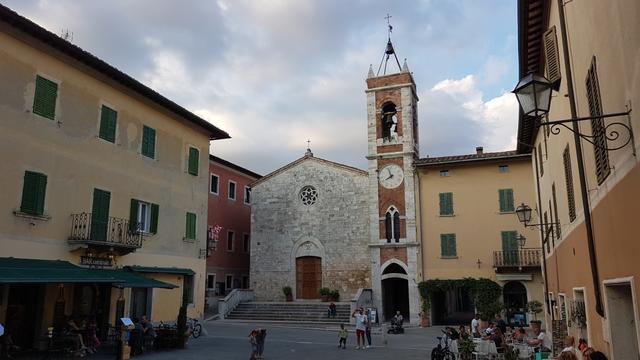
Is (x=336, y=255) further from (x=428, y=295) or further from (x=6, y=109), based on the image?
(x=6, y=109)

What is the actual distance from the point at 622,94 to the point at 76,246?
50.8 feet

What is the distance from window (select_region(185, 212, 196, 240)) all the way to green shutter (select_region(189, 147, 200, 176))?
1.89 m

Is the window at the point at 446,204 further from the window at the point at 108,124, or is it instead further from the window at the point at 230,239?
the window at the point at 108,124

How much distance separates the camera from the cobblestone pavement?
55.1 ft

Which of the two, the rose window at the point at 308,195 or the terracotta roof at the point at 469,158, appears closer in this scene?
the terracotta roof at the point at 469,158

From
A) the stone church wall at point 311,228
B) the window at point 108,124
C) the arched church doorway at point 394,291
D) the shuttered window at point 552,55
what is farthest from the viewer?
the stone church wall at point 311,228

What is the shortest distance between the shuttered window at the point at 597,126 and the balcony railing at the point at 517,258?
22.6 metres

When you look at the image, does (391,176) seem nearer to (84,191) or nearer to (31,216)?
(84,191)

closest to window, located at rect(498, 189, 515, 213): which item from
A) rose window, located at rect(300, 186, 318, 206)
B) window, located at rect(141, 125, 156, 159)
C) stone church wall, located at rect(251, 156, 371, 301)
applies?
stone church wall, located at rect(251, 156, 371, 301)

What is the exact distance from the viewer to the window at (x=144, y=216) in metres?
19.3

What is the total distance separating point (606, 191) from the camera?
6.59m

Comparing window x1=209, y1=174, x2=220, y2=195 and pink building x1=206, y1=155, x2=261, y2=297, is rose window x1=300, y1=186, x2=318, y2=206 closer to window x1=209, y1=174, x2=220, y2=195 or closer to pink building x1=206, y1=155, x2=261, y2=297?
pink building x1=206, y1=155, x2=261, y2=297

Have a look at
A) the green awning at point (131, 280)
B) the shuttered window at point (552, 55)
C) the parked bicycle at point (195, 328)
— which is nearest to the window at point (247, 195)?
the parked bicycle at point (195, 328)

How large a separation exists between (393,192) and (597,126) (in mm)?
25648
